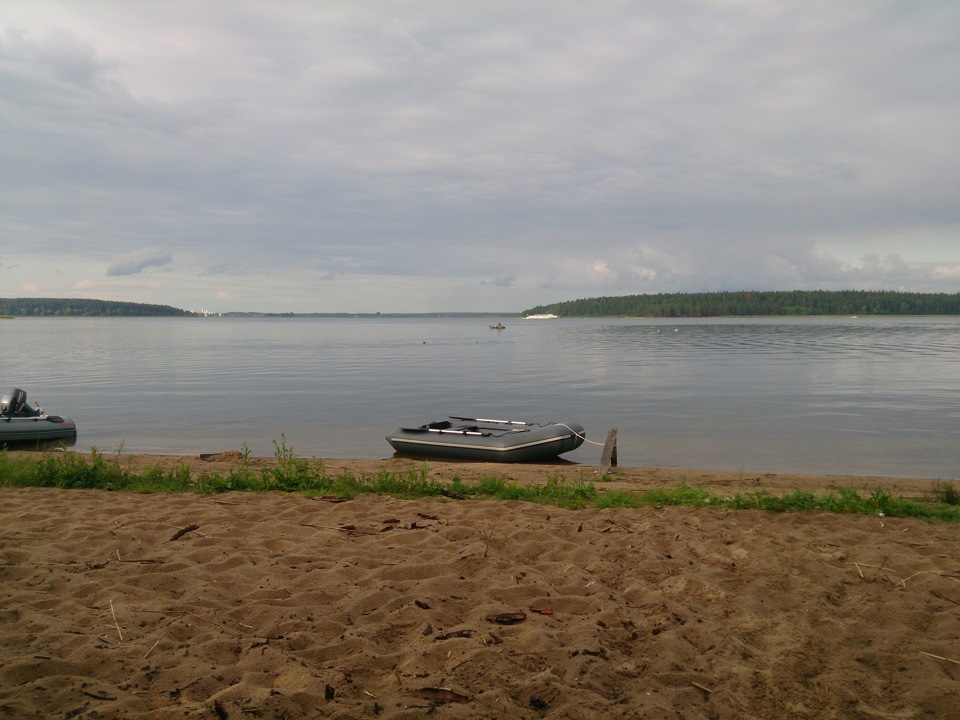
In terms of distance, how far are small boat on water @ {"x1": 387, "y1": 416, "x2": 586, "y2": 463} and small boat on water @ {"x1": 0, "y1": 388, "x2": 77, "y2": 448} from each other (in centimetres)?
890

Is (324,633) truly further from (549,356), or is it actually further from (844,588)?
(549,356)

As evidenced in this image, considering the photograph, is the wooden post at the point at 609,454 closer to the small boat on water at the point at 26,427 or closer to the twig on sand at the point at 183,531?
the twig on sand at the point at 183,531

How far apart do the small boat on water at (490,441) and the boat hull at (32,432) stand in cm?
890

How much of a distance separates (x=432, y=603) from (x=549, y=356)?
45725mm

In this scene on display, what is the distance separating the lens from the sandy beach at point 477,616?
3.41 meters

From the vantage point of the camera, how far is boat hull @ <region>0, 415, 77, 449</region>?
1661 centimetres

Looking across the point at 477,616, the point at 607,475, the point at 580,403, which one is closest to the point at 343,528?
the point at 477,616

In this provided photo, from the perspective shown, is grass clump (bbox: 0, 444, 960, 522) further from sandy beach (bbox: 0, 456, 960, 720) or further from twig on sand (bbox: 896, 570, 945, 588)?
twig on sand (bbox: 896, 570, 945, 588)

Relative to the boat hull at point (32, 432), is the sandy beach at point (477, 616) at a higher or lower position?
higher

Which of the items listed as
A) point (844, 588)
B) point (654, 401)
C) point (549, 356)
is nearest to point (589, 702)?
point (844, 588)

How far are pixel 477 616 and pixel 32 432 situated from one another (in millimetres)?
16849

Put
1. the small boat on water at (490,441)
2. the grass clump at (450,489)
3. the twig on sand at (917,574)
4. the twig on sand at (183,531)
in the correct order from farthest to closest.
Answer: the small boat on water at (490,441) → the grass clump at (450,489) → the twig on sand at (183,531) → the twig on sand at (917,574)

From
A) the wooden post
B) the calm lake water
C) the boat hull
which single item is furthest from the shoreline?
the boat hull

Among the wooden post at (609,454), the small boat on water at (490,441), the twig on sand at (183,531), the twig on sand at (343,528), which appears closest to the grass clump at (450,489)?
the twig on sand at (343,528)
